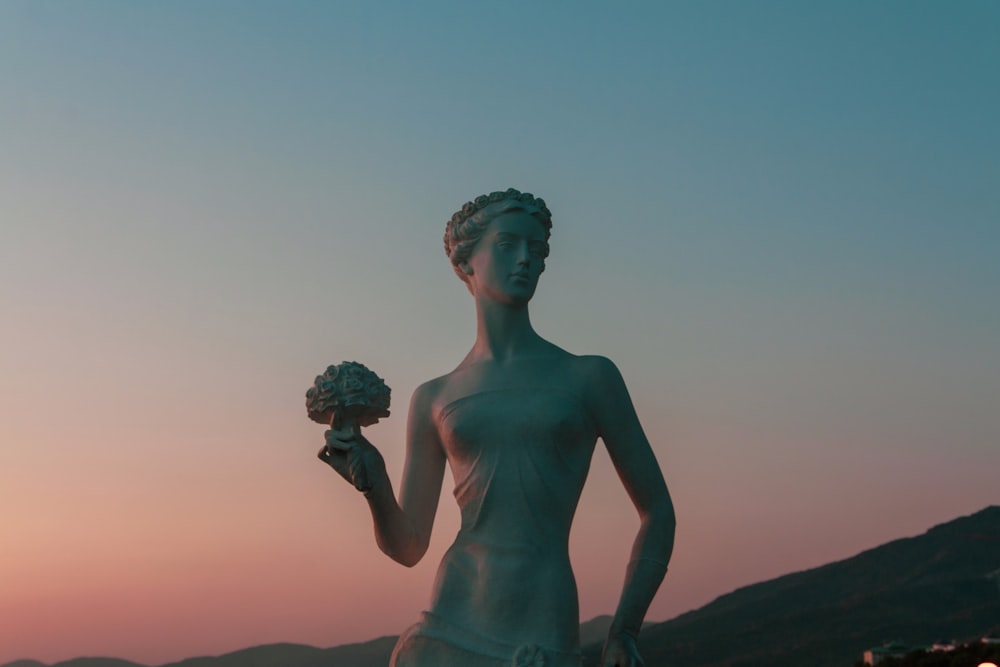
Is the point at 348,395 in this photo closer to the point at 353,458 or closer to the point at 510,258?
the point at 353,458

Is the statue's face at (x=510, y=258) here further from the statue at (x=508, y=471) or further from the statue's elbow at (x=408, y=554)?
the statue's elbow at (x=408, y=554)

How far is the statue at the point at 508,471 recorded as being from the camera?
718 cm

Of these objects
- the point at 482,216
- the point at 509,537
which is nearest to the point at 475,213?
the point at 482,216

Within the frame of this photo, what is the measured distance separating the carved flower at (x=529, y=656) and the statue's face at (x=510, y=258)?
1985mm

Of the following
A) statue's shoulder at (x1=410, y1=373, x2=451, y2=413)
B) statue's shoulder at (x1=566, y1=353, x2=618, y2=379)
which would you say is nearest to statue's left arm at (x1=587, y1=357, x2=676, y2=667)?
statue's shoulder at (x1=566, y1=353, x2=618, y2=379)

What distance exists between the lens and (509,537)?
7375mm

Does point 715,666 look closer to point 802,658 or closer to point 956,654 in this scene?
point 802,658

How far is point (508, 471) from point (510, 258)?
1.26 meters

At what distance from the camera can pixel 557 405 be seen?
7570 mm

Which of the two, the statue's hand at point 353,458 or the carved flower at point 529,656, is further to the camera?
the statue's hand at point 353,458

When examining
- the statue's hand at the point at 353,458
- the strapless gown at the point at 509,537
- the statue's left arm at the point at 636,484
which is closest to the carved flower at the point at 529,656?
the strapless gown at the point at 509,537

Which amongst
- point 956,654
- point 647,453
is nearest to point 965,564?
point 956,654

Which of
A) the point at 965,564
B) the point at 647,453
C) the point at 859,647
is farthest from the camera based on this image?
the point at 965,564

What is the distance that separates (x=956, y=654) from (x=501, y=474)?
130 feet
